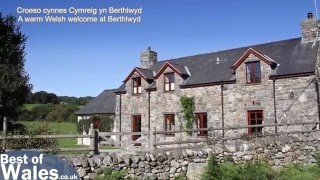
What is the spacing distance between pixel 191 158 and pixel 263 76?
475 inches

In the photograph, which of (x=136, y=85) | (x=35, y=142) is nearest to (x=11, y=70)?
(x=35, y=142)

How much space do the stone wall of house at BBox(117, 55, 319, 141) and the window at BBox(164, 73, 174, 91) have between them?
0.32 meters

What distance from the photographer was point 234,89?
22156 mm

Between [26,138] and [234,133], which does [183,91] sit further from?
[26,138]

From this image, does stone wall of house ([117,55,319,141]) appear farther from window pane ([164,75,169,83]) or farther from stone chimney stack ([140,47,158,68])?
stone chimney stack ([140,47,158,68])

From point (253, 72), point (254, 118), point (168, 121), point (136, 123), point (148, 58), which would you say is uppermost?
point (148, 58)

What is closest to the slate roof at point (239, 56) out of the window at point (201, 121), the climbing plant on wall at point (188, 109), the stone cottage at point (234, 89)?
the stone cottage at point (234, 89)

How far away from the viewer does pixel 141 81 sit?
2681 cm

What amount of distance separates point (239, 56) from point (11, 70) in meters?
15.1

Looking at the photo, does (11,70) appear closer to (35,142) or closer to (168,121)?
(35,142)

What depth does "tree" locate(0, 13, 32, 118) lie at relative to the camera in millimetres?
17500

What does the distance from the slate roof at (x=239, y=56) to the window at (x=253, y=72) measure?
3.40 feet

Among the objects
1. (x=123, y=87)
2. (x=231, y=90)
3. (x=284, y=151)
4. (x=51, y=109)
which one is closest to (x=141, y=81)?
(x=123, y=87)

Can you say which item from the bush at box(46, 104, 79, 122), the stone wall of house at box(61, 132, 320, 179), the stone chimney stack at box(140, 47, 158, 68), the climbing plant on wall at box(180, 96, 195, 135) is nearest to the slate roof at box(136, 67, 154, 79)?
the stone chimney stack at box(140, 47, 158, 68)
